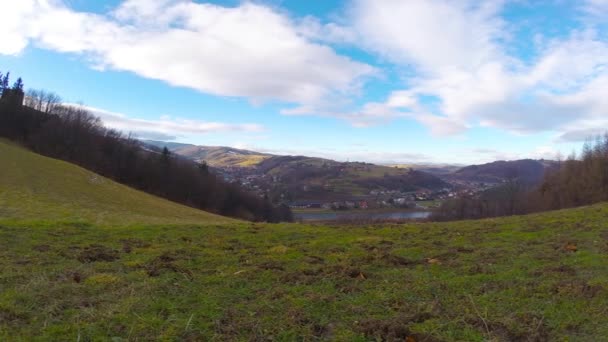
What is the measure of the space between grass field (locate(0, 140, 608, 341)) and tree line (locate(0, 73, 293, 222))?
6657cm

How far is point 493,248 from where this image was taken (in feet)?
34.1

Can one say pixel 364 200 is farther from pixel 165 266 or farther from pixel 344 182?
pixel 165 266

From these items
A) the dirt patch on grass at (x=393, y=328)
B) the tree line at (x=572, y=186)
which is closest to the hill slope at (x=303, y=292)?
the dirt patch on grass at (x=393, y=328)

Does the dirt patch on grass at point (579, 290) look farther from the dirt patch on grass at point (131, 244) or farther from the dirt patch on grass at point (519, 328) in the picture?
the dirt patch on grass at point (131, 244)

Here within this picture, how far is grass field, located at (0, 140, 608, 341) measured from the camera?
4.61 metres

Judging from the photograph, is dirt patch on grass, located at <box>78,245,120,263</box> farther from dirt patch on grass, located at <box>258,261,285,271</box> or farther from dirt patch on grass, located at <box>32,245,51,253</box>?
dirt patch on grass, located at <box>258,261,285,271</box>

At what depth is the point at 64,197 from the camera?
32.2 m

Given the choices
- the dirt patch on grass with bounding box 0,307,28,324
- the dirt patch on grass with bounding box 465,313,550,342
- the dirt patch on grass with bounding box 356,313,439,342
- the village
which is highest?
the dirt patch on grass with bounding box 465,313,550,342

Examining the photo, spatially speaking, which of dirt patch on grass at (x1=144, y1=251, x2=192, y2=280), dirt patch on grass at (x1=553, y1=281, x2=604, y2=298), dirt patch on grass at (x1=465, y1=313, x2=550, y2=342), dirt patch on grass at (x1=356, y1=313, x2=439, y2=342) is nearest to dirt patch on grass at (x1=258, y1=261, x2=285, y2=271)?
→ dirt patch on grass at (x1=144, y1=251, x2=192, y2=280)

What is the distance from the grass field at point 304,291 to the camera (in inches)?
181

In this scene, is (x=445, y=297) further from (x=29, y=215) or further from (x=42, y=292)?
(x=29, y=215)

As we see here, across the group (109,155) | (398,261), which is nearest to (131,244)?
Answer: (398,261)

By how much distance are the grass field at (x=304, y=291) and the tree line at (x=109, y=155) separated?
66.6m

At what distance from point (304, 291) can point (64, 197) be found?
3267 cm
